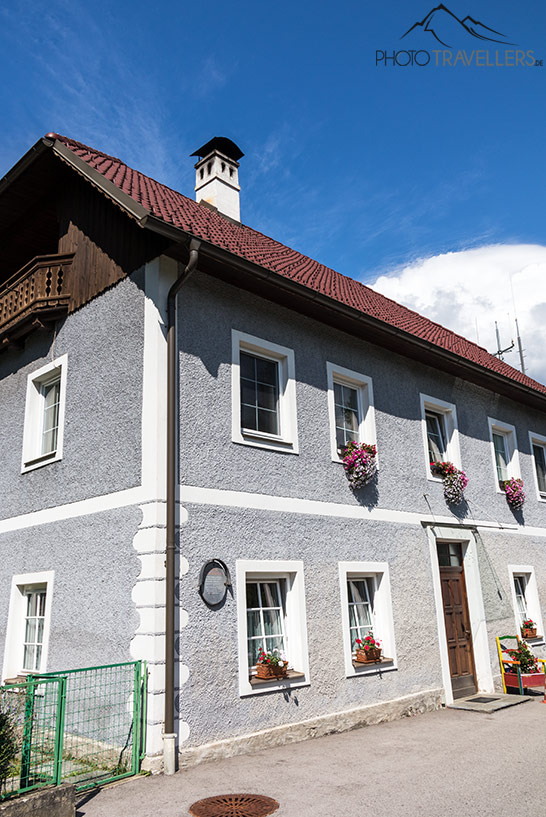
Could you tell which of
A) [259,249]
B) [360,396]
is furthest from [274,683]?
[259,249]

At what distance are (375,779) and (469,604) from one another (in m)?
5.96

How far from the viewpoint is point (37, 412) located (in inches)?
401

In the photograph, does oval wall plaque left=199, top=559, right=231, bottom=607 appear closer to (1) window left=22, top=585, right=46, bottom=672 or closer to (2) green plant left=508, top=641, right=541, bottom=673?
(1) window left=22, top=585, right=46, bottom=672

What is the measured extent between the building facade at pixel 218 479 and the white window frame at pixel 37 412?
4 cm

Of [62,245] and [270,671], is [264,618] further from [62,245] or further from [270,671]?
[62,245]

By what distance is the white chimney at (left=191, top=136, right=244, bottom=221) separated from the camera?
13969 millimetres

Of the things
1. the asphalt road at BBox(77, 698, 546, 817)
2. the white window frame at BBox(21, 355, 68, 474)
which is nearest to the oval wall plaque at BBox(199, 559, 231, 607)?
the asphalt road at BBox(77, 698, 546, 817)

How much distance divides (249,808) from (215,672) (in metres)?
1.86

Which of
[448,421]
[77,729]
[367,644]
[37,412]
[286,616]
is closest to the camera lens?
[77,729]

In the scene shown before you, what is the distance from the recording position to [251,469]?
8609mm

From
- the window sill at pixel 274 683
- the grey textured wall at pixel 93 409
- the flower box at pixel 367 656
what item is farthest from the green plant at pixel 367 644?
the grey textured wall at pixel 93 409

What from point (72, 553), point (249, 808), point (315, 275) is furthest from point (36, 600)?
point (315, 275)

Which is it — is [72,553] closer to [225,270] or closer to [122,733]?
[122,733]

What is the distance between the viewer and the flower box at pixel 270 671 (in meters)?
7.98
